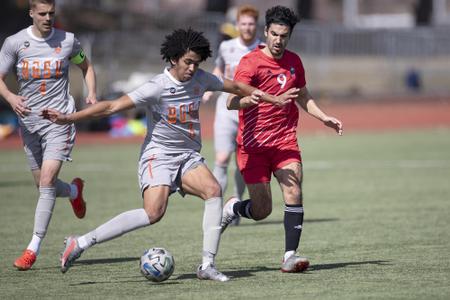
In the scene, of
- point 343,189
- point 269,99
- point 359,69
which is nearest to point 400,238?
point 269,99

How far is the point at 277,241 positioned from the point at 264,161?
1869 millimetres

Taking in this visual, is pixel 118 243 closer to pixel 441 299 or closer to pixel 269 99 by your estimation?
pixel 269 99

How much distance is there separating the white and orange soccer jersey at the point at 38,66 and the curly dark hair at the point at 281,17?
2059 millimetres

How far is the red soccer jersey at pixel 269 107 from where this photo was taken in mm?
9367

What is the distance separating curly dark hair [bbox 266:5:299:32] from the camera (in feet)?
29.8

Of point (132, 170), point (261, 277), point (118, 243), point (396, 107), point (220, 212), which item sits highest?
point (220, 212)

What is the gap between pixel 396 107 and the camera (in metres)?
39.0

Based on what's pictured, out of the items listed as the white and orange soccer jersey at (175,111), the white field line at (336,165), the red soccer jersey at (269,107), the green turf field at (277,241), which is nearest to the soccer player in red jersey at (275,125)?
the red soccer jersey at (269,107)

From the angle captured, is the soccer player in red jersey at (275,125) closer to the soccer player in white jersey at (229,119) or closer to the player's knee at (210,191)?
the player's knee at (210,191)

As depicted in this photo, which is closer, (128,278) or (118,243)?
(128,278)

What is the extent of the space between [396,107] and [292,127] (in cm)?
3003

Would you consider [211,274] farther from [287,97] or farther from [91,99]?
[91,99]

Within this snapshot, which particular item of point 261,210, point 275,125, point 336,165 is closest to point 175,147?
point 275,125

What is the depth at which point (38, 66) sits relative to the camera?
9797mm
